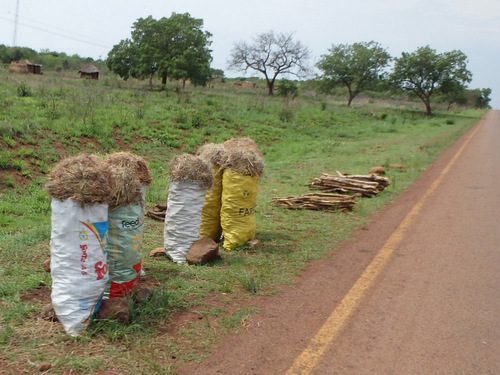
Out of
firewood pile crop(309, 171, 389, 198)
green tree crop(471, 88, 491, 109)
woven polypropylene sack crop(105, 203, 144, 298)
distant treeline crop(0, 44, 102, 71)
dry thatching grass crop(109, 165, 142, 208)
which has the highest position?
green tree crop(471, 88, 491, 109)

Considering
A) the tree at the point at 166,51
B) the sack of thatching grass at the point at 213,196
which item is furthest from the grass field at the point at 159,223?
the tree at the point at 166,51

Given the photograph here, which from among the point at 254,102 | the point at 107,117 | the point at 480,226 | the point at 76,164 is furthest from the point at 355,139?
the point at 76,164

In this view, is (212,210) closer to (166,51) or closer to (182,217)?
(182,217)

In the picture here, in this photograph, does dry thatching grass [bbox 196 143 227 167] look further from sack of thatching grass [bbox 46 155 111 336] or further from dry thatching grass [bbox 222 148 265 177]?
sack of thatching grass [bbox 46 155 111 336]

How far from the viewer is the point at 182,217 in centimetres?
536

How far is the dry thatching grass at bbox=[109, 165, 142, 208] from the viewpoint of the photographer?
12.9ft

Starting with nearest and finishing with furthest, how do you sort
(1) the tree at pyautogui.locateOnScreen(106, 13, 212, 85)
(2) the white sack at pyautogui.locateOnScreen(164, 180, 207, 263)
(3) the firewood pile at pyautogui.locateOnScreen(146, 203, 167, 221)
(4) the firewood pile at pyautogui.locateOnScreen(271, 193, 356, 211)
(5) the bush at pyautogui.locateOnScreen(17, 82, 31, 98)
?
1. (2) the white sack at pyautogui.locateOnScreen(164, 180, 207, 263)
2. (3) the firewood pile at pyautogui.locateOnScreen(146, 203, 167, 221)
3. (4) the firewood pile at pyautogui.locateOnScreen(271, 193, 356, 211)
4. (5) the bush at pyautogui.locateOnScreen(17, 82, 31, 98)
5. (1) the tree at pyautogui.locateOnScreen(106, 13, 212, 85)

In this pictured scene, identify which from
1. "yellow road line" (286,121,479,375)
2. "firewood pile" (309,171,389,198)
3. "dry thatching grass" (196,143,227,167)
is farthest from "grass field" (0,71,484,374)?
Answer: "dry thatching grass" (196,143,227,167)

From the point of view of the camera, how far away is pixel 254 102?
2714 cm

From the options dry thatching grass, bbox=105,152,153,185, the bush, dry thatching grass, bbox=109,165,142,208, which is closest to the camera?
dry thatching grass, bbox=109,165,142,208

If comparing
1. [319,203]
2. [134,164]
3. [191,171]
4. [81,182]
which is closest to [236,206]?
[191,171]

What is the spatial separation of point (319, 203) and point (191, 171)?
407 centimetres

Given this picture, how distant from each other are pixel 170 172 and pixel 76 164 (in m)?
1.70

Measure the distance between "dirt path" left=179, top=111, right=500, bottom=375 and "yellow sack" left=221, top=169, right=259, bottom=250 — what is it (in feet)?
3.63
